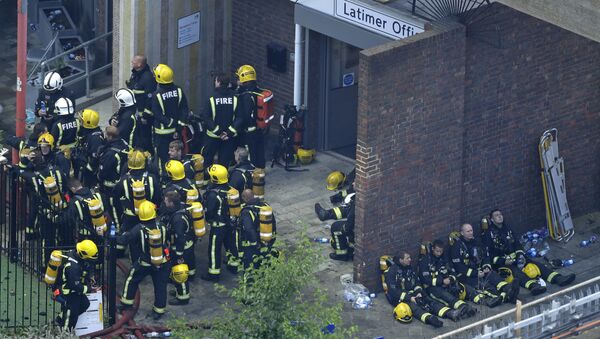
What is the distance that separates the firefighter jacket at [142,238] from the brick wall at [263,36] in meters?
5.63

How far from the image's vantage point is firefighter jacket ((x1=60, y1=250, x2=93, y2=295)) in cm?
2320

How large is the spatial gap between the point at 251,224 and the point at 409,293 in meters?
2.25

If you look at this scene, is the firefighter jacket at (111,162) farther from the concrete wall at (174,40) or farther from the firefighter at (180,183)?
the concrete wall at (174,40)

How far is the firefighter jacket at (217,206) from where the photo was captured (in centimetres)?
2511

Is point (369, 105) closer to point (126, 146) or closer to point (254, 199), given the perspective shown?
point (254, 199)

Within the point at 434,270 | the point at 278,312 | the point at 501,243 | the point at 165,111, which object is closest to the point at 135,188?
the point at 165,111

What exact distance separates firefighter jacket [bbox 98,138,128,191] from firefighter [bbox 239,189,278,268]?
→ 2.12 metres

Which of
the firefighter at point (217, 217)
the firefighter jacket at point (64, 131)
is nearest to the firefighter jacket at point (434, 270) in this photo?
the firefighter at point (217, 217)

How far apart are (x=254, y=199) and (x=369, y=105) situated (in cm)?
200

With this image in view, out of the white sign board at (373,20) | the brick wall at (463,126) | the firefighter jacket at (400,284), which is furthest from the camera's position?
the white sign board at (373,20)

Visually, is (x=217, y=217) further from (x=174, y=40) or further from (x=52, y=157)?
(x=174, y=40)

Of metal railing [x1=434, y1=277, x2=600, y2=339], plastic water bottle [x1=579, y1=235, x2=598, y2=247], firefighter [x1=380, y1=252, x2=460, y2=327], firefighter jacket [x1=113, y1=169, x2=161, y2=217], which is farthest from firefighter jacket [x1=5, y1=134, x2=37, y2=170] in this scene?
plastic water bottle [x1=579, y1=235, x2=598, y2=247]

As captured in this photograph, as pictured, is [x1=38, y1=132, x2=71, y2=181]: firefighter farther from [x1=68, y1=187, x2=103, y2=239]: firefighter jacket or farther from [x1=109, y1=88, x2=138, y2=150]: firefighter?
[x1=109, y1=88, x2=138, y2=150]: firefighter

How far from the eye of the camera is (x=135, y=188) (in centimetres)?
2483
